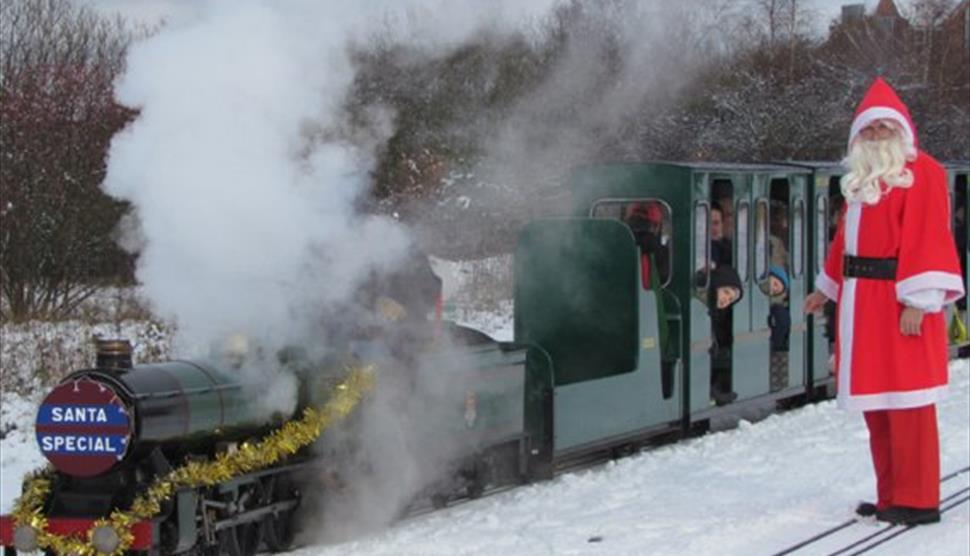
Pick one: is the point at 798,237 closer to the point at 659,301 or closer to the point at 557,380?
the point at 659,301

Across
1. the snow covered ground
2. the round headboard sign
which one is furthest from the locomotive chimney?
the snow covered ground

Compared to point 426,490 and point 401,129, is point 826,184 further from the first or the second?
point 426,490

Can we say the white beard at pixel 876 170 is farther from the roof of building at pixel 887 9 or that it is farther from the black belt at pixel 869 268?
the roof of building at pixel 887 9

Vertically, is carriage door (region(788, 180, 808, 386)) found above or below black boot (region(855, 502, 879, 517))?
above

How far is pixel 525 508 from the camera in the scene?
8.23 meters

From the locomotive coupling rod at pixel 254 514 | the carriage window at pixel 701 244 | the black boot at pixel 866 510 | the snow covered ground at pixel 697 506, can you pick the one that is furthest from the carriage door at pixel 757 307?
the locomotive coupling rod at pixel 254 514

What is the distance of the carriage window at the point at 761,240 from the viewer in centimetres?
1227

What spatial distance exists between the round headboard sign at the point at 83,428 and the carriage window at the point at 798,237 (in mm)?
7873

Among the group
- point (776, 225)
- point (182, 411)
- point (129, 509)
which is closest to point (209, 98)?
point (182, 411)

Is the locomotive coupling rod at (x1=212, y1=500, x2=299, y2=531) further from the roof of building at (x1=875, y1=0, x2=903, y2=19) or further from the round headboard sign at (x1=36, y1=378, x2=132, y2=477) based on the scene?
the roof of building at (x1=875, y1=0, x2=903, y2=19)

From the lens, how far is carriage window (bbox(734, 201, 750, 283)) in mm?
11961

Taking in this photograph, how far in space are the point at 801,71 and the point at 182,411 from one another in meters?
21.6

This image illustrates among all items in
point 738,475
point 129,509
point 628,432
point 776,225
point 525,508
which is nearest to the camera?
point 129,509

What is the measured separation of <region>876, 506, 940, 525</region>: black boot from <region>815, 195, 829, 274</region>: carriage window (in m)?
6.44
